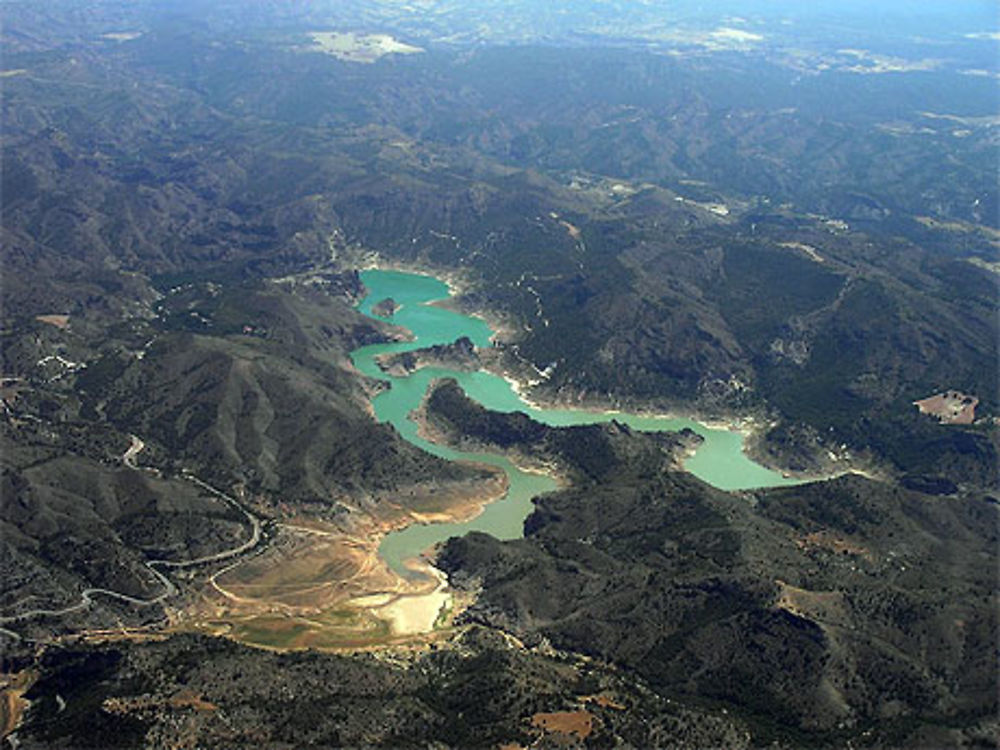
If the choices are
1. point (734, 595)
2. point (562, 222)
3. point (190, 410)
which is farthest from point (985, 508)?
point (562, 222)

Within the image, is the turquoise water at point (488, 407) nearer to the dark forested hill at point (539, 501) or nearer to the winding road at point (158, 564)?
the dark forested hill at point (539, 501)

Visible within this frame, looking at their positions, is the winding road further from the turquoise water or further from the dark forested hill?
the turquoise water

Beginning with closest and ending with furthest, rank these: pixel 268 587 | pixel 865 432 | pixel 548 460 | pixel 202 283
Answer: pixel 268 587
pixel 548 460
pixel 865 432
pixel 202 283

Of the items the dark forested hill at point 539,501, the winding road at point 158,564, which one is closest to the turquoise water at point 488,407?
the dark forested hill at point 539,501

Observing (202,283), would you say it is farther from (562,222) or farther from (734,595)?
(734,595)

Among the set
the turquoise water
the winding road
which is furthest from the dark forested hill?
the turquoise water

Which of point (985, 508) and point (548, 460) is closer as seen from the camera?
point (985, 508)

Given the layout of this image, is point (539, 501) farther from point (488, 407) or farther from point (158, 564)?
point (158, 564)

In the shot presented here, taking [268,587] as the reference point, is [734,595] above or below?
above

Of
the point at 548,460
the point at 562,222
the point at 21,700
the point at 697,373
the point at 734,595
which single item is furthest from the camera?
the point at 562,222
